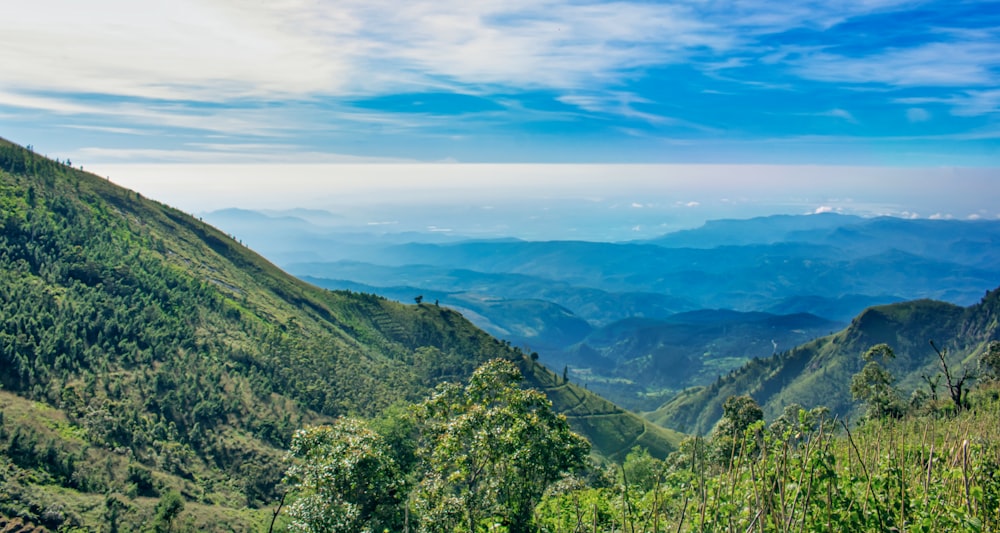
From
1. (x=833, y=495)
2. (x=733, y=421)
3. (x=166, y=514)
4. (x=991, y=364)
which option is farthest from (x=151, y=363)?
(x=991, y=364)

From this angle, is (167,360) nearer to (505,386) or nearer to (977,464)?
(505,386)

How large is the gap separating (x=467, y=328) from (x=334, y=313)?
49.8m

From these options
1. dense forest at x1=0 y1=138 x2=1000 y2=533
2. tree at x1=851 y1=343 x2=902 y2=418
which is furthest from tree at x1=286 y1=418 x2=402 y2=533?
tree at x1=851 y1=343 x2=902 y2=418

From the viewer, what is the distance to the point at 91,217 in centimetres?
11631

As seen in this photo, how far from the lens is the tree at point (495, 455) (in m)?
21.4

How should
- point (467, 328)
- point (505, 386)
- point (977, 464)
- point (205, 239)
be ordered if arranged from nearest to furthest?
point (977, 464), point (505, 386), point (205, 239), point (467, 328)

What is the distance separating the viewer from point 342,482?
2305 centimetres

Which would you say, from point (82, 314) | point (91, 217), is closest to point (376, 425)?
point (82, 314)

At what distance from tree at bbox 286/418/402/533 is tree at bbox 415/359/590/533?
7.28 feet

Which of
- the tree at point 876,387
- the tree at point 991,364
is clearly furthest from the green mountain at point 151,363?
the tree at point 991,364

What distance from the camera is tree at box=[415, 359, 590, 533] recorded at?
21.4 metres

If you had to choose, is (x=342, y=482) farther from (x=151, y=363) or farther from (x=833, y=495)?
(x=151, y=363)

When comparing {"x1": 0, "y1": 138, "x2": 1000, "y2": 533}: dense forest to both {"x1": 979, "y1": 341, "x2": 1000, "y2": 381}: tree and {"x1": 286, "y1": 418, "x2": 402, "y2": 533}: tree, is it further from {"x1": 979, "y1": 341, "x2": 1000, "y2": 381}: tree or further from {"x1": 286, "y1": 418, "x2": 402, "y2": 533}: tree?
{"x1": 979, "y1": 341, "x2": 1000, "y2": 381}: tree

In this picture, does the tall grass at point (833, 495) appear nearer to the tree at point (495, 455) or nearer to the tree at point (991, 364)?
the tree at point (495, 455)
